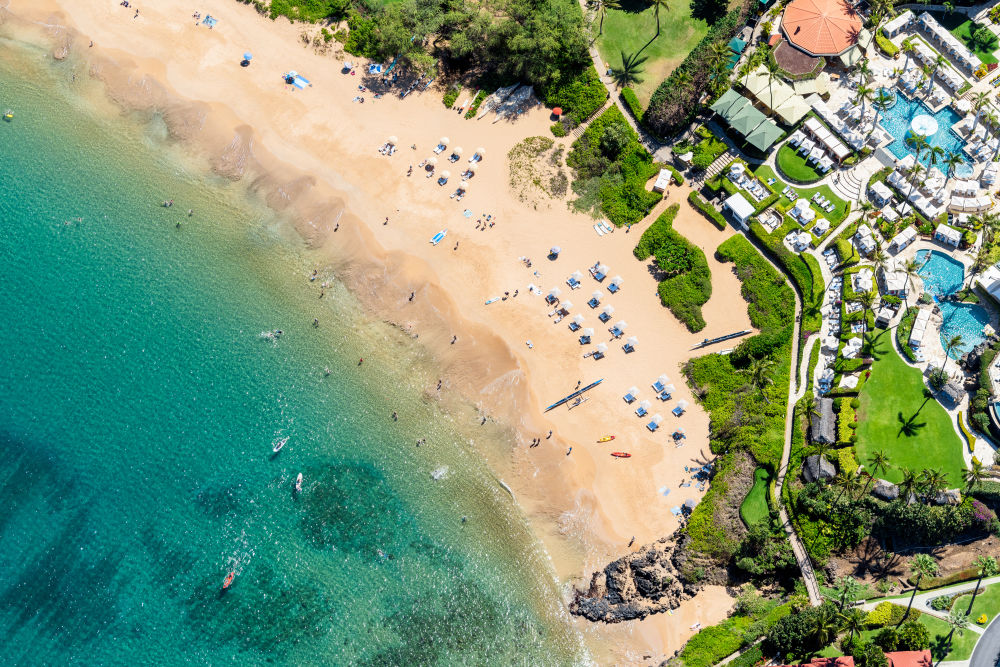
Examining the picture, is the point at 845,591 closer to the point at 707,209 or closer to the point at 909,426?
the point at 909,426

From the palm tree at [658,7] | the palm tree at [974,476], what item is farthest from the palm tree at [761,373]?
the palm tree at [658,7]

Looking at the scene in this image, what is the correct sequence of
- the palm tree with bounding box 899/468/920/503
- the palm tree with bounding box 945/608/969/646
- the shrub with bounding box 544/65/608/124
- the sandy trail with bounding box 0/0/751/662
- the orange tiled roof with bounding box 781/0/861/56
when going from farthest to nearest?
the shrub with bounding box 544/65/608/124
the orange tiled roof with bounding box 781/0/861/56
the sandy trail with bounding box 0/0/751/662
the palm tree with bounding box 899/468/920/503
the palm tree with bounding box 945/608/969/646

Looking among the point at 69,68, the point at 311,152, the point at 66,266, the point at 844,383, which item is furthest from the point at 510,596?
the point at 69,68

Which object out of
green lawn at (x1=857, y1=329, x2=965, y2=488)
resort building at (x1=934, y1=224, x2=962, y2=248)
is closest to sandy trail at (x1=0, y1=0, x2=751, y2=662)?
green lawn at (x1=857, y1=329, x2=965, y2=488)

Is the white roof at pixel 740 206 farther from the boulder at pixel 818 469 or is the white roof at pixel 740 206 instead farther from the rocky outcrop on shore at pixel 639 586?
the rocky outcrop on shore at pixel 639 586

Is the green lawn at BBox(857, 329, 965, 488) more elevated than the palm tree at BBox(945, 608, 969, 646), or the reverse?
the green lawn at BBox(857, 329, 965, 488)

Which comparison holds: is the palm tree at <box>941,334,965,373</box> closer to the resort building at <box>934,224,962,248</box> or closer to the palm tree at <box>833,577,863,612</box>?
the resort building at <box>934,224,962,248</box>

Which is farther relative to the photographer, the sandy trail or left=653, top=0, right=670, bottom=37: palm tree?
left=653, top=0, right=670, bottom=37: palm tree
